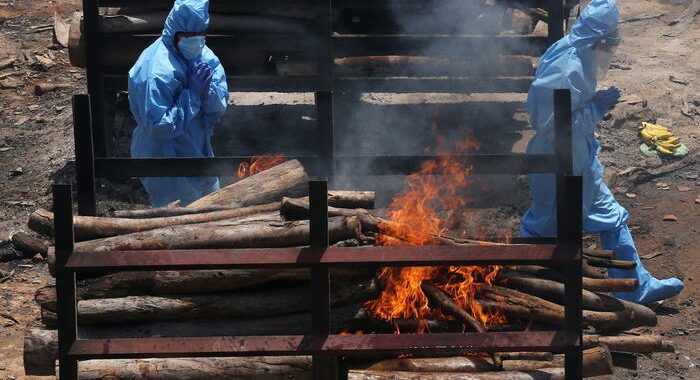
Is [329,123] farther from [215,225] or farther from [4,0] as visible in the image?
[4,0]

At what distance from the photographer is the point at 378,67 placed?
9492 millimetres

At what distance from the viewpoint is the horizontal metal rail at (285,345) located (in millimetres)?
3940

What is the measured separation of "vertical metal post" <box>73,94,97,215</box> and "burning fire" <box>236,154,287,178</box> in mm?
851

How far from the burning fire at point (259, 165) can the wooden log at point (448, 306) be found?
125 cm

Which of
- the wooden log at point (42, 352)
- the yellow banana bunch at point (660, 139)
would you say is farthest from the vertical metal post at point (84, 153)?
the yellow banana bunch at point (660, 139)

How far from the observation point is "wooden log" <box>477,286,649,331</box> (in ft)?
14.6

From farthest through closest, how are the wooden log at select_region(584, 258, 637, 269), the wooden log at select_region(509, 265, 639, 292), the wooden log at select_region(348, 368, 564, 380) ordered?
the wooden log at select_region(584, 258, 637, 269) → the wooden log at select_region(509, 265, 639, 292) → the wooden log at select_region(348, 368, 564, 380)

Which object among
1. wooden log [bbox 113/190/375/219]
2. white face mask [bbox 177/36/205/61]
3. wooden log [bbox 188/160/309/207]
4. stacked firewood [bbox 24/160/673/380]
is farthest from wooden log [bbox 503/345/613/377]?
white face mask [bbox 177/36/205/61]

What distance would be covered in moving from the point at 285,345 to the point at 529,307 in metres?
1.28

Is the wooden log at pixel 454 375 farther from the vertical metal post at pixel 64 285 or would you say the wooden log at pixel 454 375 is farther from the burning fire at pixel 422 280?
the vertical metal post at pixel 64 285

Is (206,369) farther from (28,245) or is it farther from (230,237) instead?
(28,245)

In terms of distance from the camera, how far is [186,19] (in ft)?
22.5

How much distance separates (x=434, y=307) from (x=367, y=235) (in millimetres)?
486

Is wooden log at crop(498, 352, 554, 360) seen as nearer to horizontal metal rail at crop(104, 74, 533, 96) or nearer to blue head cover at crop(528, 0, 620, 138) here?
blue head cover at crop(528, 0, 620, 138)
